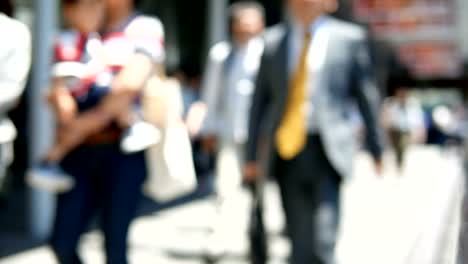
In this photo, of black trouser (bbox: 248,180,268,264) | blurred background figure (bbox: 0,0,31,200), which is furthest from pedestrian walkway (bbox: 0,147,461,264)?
blurred background figure (bbox: 0,0,31,200)

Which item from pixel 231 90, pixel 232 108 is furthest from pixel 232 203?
pixel 231 90

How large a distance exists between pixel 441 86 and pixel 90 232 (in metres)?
82.7

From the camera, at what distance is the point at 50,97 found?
3578 mm

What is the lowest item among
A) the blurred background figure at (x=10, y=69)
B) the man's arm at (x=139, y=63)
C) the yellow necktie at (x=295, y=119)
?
the yellow necktie at (x=295, y=119)

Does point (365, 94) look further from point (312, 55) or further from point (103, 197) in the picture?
point (103, 197)

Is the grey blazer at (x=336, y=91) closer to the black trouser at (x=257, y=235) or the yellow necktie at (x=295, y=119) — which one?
the yellow necktie at (x=295, y=119)

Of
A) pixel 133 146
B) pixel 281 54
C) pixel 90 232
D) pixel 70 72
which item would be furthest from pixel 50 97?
pixel 90 232

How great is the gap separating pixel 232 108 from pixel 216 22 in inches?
296

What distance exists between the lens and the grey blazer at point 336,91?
163 inches

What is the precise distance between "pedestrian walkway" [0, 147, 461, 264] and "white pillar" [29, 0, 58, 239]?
455 millimetres

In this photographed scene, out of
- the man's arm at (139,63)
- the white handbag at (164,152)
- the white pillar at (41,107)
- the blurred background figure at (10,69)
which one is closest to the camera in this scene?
the blurred background figure at (10,69)

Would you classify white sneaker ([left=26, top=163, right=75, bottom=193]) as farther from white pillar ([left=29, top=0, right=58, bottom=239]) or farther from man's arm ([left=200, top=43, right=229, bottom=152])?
white pillar ([left=29, top=0, right=58, bottom=239])

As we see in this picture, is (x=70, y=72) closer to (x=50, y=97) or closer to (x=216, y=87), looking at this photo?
(x=50, y=97)

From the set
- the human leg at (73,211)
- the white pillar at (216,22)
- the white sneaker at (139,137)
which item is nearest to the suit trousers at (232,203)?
the white sneaker at (139,137)
